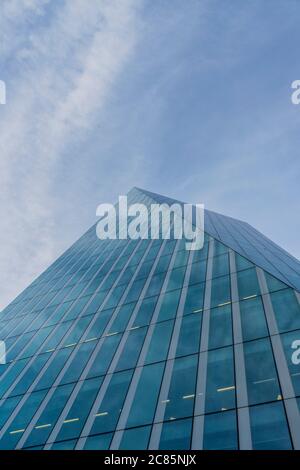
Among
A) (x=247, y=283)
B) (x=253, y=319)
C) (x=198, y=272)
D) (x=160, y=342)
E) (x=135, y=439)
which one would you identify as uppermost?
(x=198, y=272)

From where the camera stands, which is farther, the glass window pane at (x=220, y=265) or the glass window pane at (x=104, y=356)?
the glass window pane at (x=220, y=265)

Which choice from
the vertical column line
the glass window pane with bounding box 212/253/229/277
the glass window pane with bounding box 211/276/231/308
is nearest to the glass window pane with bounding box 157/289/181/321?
the vertical column line

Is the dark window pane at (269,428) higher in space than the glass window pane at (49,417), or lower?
higher

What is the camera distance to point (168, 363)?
1727 cm

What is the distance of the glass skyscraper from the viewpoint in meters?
13.0

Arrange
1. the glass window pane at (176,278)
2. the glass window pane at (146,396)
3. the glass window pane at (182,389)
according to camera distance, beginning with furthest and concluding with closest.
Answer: the glass window pane at (176,278) < the glass window pane at (146,396) < the glass window pane at (182,389)

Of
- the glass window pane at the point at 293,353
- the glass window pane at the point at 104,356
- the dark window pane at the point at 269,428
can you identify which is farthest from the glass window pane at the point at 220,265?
the dark window pane at the point at 269,428

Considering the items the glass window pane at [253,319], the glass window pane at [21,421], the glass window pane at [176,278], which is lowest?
the glass window pane at [21,421]

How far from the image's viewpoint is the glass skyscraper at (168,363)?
13.0 m

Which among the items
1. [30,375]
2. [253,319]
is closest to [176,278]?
[253,319]

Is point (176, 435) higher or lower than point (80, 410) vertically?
higher

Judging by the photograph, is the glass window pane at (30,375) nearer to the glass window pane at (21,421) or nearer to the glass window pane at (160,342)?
the glass window pane at (21,421)

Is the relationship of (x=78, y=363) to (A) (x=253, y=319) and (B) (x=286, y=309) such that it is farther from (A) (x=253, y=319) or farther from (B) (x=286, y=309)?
(B) (x=286, y=309)
